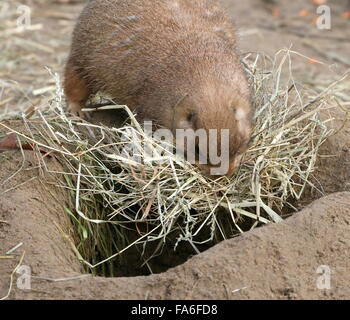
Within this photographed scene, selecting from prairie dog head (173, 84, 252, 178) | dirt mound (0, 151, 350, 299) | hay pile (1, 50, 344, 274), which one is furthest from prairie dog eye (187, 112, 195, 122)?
dirt mound (0, 151, 350, 299)

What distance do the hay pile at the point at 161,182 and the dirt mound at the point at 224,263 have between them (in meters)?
0.43

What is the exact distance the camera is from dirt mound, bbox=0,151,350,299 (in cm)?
435

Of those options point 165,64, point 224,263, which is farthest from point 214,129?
point 224,263

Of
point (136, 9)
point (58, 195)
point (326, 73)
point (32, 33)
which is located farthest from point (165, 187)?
point (32, 33)

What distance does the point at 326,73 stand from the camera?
9.67m

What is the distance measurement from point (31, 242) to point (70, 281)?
484 millimetres

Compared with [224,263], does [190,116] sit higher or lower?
higher

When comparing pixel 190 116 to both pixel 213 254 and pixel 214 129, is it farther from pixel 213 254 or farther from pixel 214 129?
pixel 213 254

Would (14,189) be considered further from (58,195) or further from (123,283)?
(123,283)

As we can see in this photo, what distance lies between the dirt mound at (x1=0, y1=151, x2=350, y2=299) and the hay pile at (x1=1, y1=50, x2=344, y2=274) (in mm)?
434

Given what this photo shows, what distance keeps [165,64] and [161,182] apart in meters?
0.89

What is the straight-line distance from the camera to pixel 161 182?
18.0ft

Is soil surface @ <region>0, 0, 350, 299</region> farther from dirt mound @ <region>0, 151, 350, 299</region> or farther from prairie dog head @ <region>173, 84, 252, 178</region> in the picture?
prairie dog head @ <region>173, 84, 252, 178</region>

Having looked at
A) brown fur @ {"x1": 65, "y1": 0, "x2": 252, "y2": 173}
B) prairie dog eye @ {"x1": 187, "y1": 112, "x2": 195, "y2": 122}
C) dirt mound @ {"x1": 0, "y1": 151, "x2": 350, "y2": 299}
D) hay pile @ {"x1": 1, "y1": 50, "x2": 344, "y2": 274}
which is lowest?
dirt mound @ {"x1": 0, "y1": 151, "x2": 350, "y2": 299}
